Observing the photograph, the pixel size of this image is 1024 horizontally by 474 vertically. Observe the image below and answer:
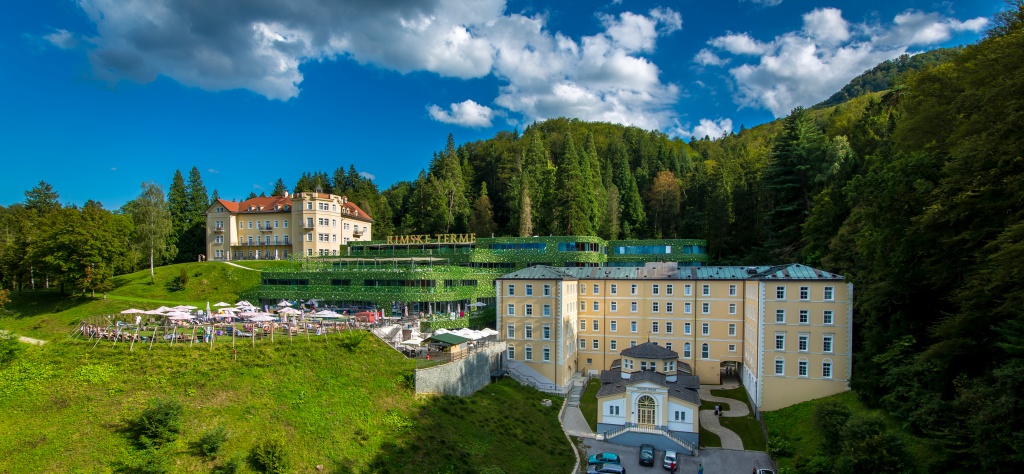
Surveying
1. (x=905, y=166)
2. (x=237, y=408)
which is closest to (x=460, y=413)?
(x=237, y=408)

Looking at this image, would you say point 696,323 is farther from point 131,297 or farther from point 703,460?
point 131,297

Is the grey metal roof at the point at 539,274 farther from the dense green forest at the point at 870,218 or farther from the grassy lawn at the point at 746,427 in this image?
the dense green forest at the point at 870,218

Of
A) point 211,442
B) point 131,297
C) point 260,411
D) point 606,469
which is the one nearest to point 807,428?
point 606,469

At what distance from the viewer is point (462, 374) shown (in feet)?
120

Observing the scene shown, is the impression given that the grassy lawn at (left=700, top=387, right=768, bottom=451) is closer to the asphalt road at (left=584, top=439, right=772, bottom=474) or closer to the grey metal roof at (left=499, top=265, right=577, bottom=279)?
the asphalt road at (left=584, top=439, right=772, bottom=474)

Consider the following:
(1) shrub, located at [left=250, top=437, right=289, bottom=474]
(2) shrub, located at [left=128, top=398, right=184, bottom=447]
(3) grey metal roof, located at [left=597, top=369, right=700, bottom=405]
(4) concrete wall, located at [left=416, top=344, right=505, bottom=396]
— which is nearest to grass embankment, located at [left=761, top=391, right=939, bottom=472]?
(3) grey metal roof, located at [left=597, top=369, right=700, bottom=405]

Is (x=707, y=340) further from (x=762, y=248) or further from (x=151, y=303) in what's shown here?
(x=151, y=303)

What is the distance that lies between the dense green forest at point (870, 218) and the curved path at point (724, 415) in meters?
8.36

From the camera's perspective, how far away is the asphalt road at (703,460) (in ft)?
110

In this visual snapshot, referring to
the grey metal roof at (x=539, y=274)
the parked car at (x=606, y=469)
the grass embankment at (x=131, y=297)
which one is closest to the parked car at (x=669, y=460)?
the parked car at (x=606, y=469)

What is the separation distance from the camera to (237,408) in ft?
83.3

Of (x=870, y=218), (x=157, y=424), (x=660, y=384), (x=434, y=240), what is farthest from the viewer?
(x=434, y=240)

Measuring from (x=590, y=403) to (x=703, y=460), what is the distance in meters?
11.0

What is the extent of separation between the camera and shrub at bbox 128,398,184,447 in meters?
22.3
